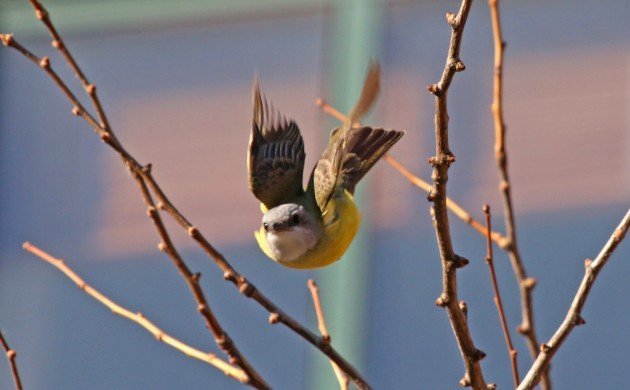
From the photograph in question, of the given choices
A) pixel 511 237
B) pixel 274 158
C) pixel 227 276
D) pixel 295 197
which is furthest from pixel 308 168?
pixel 227 276

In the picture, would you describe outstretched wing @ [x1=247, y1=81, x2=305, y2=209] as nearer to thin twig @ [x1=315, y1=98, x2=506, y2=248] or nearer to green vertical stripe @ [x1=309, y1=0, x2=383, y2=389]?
thin twig @ [x1=315, y1=98, x2=506, y2=248]

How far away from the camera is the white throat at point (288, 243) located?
2928mm

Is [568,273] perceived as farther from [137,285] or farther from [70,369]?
[70,369]

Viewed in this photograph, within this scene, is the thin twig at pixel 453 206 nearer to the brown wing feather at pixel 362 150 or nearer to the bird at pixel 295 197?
the bird at pixel 295 197

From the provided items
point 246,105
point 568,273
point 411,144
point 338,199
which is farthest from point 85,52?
point 338,199

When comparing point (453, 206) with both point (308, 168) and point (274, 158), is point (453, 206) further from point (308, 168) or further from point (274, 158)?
point (308, 168)

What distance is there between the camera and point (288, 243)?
9.60ft

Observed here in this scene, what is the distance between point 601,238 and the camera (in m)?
5.89

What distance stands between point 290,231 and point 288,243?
0.03 meters

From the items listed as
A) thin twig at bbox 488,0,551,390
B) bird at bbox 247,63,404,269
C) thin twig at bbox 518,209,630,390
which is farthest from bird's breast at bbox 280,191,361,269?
thin twig at bbox 518,209,630,390

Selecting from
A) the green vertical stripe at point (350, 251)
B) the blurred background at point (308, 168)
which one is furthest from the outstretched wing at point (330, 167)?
the green vertical stripe at point (350, 251)

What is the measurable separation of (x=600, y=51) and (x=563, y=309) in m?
1.46

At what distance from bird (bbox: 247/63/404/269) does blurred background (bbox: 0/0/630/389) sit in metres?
2.42

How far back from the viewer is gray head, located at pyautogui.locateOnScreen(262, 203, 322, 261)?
9.62 feet
